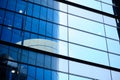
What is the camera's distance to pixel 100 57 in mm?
29484

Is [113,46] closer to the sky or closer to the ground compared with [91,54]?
closer to the sky

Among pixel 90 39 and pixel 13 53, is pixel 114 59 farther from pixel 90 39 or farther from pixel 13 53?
pixel 13 53

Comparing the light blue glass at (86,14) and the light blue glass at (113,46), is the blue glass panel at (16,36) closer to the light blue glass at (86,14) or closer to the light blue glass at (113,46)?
the light blue glass at (86,14)

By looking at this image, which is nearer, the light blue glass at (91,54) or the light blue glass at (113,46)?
the light blue glass at (113,46)

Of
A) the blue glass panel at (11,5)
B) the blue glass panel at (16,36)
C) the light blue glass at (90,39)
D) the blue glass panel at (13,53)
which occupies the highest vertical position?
the blue glass panel at (11,5)

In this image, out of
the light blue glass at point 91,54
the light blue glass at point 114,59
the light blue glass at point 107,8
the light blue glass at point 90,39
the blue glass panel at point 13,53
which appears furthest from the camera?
the blue glass panel at point 13,53

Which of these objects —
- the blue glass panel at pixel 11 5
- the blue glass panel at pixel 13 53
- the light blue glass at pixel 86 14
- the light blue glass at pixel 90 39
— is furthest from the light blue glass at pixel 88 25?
the blue glass panel at pixel 11 5

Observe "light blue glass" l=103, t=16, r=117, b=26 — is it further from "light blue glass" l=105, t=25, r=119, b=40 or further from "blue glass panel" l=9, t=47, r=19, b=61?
"blue glass panel" l=9, t=47, r=19, b=61

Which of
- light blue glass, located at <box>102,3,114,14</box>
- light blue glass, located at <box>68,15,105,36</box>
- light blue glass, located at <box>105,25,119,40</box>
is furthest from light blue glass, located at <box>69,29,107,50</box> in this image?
light blue glass, located at <box>102,3,114,14</box>

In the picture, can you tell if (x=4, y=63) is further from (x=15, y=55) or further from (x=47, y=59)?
A: (x=47, y=59)

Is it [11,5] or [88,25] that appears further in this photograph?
[11,5]

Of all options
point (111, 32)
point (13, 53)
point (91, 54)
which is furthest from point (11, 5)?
point (91, 54)

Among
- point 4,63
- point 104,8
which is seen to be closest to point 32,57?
point 4,63

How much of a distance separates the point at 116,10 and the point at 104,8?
1.50 m
